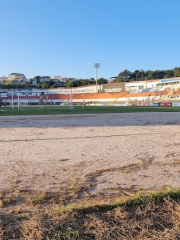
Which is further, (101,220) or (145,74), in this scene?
(145,74)

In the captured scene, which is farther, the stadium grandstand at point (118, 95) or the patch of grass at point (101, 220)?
the stadium grandstand at point (118, 95)

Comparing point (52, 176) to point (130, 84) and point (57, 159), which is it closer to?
point (57, 159)

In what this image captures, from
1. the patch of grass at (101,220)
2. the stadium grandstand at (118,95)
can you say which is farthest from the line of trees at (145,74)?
the patch of grass at (101,220)

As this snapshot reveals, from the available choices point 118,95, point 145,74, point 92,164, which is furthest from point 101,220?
point 145,74

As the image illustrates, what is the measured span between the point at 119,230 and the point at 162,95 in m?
71.7

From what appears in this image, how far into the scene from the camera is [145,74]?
126m

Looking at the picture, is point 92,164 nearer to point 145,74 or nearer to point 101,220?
point 101,220

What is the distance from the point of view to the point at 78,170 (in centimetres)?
506

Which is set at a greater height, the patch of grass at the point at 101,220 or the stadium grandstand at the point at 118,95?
the stadium grandstand at the point at 118,95

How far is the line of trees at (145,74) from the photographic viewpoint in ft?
353

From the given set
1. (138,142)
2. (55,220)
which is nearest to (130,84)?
(138,142)

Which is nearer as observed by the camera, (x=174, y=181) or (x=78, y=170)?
(x=174, y=181)

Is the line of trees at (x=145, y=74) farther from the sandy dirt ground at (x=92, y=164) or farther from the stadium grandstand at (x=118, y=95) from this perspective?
the sandy dirt ground at (x=92, y=164)

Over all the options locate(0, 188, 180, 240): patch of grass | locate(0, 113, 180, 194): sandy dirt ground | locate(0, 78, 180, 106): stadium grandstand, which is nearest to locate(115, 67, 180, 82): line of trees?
locate(0, 78, 180, 106): stadium grandstand
